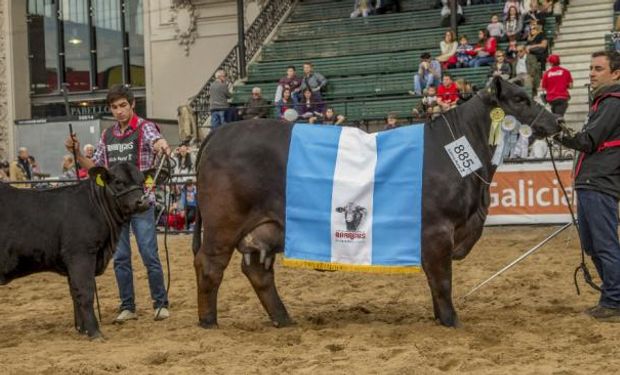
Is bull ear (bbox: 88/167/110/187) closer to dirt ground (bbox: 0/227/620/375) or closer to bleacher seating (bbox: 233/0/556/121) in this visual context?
dirt ground (bbox: 0/227/620/375)

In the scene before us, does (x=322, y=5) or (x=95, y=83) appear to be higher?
(x=322, y=5)

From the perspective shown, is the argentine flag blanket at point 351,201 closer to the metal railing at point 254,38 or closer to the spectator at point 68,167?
the spectator at point 68,167

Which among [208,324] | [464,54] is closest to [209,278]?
[208,324]

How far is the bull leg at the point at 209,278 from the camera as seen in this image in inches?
293

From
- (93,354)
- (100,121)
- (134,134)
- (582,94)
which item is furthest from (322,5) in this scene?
(93,354)

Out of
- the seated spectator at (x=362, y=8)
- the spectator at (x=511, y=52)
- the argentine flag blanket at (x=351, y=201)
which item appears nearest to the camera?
the argentine flag blanket at (x=351, y=201)

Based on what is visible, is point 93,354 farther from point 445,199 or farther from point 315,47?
point 315,47

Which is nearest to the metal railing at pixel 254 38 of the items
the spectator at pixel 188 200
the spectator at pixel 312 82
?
the spectator at pixel 312 82

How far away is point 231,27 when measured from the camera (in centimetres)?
2677

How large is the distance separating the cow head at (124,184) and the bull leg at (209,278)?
0.64 m

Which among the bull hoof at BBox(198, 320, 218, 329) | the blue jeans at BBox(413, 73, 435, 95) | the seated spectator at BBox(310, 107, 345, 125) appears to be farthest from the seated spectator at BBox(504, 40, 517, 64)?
the bull hoof at BBox(198, 320, 218, 329)

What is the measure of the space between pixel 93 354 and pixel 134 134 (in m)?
2.27

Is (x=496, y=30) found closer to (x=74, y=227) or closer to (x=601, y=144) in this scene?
(x=601, y=144)

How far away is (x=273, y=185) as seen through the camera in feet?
24.3
